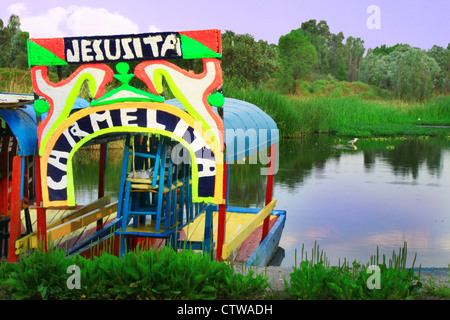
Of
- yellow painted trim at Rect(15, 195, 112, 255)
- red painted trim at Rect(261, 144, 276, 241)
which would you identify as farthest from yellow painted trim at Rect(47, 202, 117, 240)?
red painted trim at Rect(261, 144, 276, 241)

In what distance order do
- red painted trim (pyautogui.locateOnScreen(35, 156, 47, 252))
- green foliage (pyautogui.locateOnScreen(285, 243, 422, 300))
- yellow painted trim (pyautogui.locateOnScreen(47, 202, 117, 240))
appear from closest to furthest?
green foliage (pyautogui.locateOnScreen(285, 243, 422, 300))
red painted trim (pyautogui.locateOnScreen(35, 156, 47, 252))
yellow painted trim (pyautogui.locateOnScreen(47, 202, 117, 240))

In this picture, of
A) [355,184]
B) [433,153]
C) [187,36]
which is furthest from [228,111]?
[433,153]

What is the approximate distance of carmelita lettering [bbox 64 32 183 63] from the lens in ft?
21.4

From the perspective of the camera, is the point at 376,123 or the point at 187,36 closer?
the point at 187,36

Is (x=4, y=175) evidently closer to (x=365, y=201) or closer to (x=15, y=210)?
(x=15, y=210)

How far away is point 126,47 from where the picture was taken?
6574mm

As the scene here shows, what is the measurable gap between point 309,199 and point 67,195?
34.4ft

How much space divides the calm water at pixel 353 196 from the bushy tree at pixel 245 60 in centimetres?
1485

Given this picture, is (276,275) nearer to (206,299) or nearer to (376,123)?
(206,299)

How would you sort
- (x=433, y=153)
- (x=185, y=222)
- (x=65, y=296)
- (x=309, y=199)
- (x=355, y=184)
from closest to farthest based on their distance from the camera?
1. (x=65, y=296)
2. (x=185, y=222)
3. (x=309, y=199)
4. (x=355, y=184)
5. (x=433, y=153)

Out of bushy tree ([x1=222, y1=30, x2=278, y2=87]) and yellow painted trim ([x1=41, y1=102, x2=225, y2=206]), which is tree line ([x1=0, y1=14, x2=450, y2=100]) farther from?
yellow painted trim ([x1=41, y1=102, x2=225, y2=206])

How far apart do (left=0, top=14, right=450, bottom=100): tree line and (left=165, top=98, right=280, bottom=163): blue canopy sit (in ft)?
88.5

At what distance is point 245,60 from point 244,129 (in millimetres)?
36089
